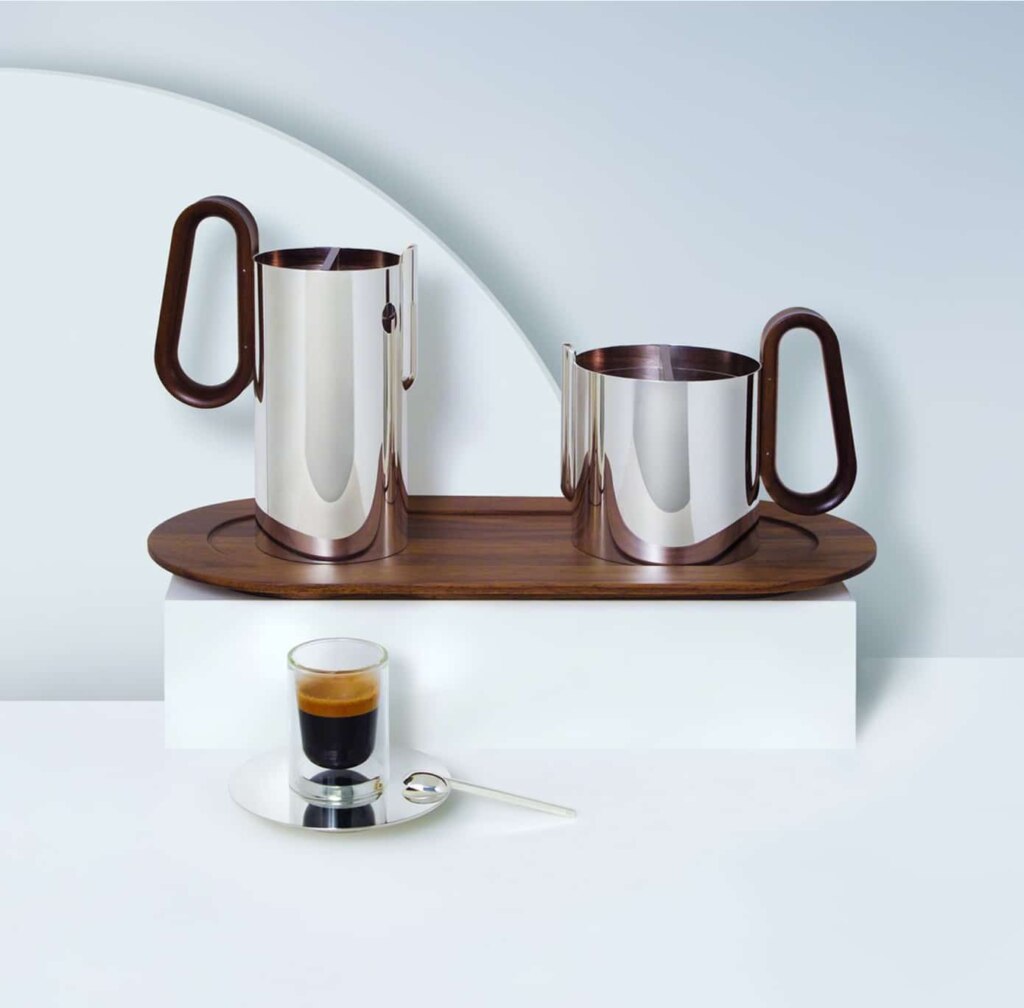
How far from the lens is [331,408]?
0.86m

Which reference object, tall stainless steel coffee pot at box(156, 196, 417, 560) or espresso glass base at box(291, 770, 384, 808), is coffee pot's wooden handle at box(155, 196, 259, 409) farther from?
espresso glass base at box(291, 770, 384, 808)

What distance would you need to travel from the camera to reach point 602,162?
3.46ft

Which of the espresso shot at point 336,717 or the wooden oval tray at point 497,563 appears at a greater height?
the wooden oval tray at point 497,563

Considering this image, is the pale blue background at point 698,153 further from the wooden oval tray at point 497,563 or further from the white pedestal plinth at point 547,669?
the white pedestal plinth at point 547,669

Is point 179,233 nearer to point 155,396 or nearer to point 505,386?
point 155,396

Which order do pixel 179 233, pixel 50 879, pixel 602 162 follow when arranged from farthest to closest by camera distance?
pixel 602 162 → pixel 179 233 → pixel 50 879

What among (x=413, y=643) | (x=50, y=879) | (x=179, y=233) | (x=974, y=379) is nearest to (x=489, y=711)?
(x=413, y=643)

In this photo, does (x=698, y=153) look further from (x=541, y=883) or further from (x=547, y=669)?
(x=541, y=883)

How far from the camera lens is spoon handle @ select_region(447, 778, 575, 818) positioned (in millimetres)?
770

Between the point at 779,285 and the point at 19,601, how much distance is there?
0.62 meters

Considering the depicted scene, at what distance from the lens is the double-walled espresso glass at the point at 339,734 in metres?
0.76

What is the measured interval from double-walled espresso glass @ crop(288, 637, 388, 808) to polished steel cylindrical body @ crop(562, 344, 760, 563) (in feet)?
0.60

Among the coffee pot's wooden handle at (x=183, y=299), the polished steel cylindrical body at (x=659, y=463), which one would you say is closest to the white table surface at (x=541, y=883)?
the polished steel cylindrical body at (x=659, y=463)

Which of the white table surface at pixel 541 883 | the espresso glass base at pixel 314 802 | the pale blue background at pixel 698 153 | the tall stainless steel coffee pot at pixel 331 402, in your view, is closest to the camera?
the white table surface at pixel 541 883
